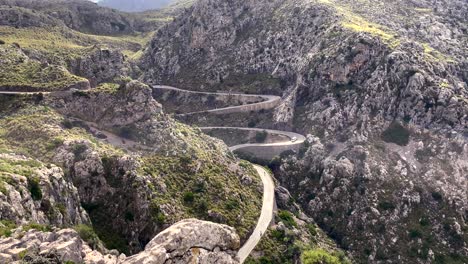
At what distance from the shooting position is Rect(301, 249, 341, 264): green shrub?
3410 inches

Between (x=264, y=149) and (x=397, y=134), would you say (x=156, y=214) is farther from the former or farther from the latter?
(x=397, y=134)

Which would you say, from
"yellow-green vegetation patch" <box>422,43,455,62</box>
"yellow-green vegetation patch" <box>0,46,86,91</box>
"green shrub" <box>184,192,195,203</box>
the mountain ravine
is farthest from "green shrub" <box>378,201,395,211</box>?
"yellow-green vegetation patch" <box>0,46,86,91</box>

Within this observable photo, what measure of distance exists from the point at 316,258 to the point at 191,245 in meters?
46.3

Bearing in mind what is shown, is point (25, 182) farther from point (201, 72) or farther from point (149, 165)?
point (201, 72)

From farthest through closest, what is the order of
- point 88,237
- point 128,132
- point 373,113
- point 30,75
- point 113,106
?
point 373,113 < point 30,75 < point 113,106 < point 128,132 < point 88,237

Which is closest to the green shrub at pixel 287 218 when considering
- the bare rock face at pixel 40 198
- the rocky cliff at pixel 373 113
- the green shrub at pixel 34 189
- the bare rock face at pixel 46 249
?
the rocky cliff at pixel 373 113

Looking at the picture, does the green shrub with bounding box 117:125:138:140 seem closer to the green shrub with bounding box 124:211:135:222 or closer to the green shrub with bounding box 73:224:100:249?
the green shrub with bounding box 124:211:135:222

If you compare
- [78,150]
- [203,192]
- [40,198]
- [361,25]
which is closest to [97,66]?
[78,150]

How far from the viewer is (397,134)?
133250mm

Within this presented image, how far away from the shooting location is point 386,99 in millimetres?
138625

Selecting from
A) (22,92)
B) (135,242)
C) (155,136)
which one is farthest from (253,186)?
(22,92)

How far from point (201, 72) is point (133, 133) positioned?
8973 cm

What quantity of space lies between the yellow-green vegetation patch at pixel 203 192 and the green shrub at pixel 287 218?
5823mm

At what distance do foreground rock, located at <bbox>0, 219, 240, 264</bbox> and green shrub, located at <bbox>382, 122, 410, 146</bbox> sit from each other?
302ft
